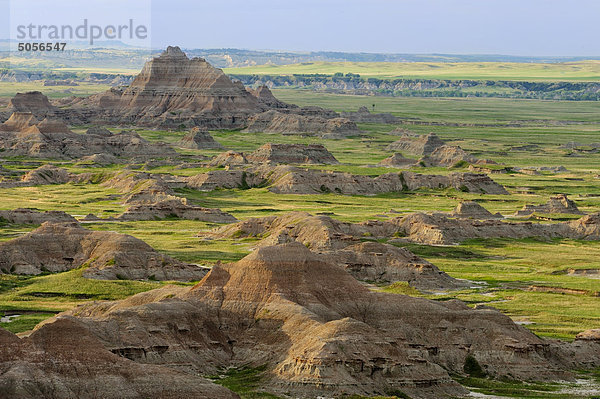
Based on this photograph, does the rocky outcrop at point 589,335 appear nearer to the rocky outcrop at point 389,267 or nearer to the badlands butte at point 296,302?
the badlands butte at point 296,302

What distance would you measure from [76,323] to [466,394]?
23688 mm

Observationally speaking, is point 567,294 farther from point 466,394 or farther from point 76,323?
point 76,323

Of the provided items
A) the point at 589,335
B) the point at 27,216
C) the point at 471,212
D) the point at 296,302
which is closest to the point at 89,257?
the point at 27,216

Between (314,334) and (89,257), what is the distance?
46627mm

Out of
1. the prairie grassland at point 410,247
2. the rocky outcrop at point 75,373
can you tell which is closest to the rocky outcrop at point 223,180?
the prairie grassland at point 410,247

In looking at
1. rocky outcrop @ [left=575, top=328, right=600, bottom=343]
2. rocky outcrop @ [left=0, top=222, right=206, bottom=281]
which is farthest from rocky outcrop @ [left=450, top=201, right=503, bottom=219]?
rocky outcrop @ [left=575, top=328, right=600, bottom=343]

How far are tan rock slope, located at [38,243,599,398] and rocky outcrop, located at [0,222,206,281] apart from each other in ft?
75.4

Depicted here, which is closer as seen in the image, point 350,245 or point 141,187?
point 350,245

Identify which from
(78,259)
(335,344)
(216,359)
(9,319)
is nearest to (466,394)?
(335,344)

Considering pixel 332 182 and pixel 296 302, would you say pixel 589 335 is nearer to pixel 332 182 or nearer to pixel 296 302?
pixel 296 302

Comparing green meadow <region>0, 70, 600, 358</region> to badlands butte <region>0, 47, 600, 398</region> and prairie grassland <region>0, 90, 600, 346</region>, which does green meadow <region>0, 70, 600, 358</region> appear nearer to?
prairie grassland <region>0, 90, 600, 346</region>

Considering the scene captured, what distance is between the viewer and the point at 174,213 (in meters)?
155

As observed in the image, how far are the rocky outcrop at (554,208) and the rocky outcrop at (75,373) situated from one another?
4243 inches

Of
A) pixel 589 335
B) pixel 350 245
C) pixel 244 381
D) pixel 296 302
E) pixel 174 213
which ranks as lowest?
pixel 174 213
